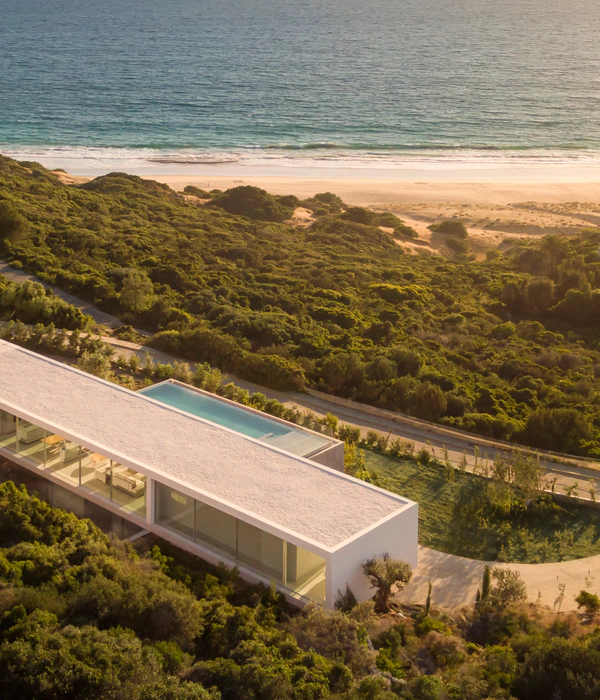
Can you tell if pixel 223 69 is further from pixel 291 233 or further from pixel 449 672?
pixel 449 672

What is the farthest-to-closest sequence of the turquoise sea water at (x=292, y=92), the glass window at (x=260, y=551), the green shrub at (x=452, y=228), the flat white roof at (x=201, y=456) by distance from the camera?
the turquoise sea water at (x=292, y=92), the green shrub at (x=452, y=228), the flat white roof at (x=201, y=456), the glass window at (x=260, y=551)

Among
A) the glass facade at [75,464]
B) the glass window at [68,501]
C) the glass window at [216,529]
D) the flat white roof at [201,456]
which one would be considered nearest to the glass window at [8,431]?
the glass facade at [75,464]

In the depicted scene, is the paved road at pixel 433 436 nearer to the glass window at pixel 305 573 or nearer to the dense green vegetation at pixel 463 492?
the dense green vegetation at pixel 463 492

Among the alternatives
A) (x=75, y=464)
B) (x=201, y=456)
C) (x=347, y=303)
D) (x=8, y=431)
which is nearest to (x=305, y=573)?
(x=201, y=456)

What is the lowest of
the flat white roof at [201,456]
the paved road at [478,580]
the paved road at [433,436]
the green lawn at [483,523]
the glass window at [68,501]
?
the paved road at [433,436]

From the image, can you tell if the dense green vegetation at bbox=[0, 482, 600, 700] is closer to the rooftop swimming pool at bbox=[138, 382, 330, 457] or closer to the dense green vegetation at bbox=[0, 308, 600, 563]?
the dense green vegetation at bbox=[0, 308, 600, 563]

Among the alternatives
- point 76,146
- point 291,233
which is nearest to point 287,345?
point 291,233
